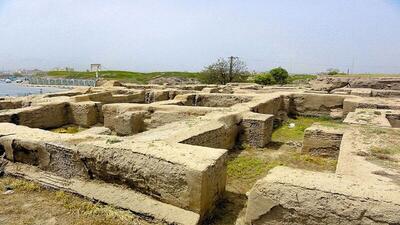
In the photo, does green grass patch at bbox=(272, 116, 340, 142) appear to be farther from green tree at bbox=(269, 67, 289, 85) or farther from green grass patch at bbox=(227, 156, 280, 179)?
green tree at bbox=(269, 67, 289, 85)

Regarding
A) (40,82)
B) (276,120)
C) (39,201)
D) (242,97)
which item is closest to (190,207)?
(39,201)

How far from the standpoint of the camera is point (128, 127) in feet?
25.3

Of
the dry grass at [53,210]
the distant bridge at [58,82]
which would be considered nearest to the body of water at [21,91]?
the distant bridge at [58,82]

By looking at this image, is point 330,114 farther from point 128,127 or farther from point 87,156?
point 87,156

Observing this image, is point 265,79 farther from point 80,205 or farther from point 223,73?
point 80,205

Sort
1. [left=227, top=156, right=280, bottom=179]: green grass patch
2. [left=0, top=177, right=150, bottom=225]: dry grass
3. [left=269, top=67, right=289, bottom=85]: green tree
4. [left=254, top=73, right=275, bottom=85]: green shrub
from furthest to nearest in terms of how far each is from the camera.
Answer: [left=269, top=67, right=289, bottom=85]: green tree → [left=254, top=73, right=275, bottom=85]: green shrub → [left=227, top=156, right=280, bottom=179]: green grass patch → [left=0, top=177, right=150, bottom=225]: dry grass

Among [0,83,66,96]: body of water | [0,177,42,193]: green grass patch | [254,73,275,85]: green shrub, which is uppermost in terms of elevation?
[254,73,275,85]: green shrub

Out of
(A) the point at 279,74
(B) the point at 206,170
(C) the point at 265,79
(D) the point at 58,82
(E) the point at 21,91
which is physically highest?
(A) the point at 279,74

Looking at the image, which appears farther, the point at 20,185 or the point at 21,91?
the point at 21,91

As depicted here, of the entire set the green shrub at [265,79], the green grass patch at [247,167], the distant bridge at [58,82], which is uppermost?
the green shrub at [265,79]

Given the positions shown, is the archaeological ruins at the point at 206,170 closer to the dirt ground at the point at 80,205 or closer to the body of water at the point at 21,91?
the dirt ground at the point at 80,205

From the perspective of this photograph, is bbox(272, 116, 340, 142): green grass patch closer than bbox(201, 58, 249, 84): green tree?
Yes

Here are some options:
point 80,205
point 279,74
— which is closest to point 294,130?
point 80,205

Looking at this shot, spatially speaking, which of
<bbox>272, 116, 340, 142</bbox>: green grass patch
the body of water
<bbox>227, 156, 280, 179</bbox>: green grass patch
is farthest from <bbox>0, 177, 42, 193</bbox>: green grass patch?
the body of water
